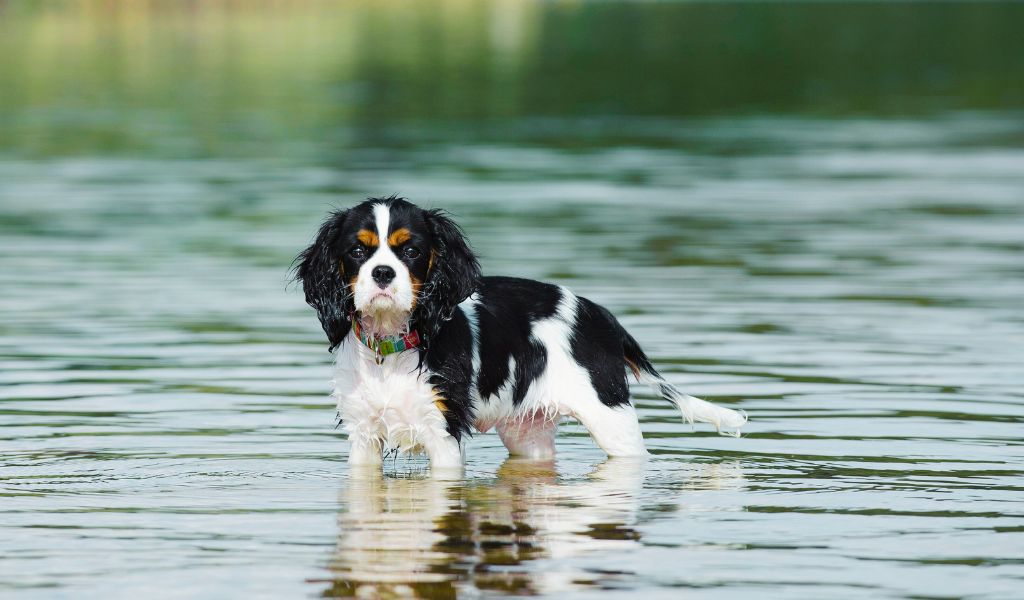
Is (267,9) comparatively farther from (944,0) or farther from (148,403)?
(148,403)

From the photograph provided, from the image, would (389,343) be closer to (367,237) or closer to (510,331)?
(367,237)

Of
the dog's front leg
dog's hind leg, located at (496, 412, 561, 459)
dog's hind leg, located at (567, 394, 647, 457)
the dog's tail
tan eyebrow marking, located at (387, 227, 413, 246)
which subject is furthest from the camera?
the dog's tail

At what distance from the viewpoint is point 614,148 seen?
31.3m

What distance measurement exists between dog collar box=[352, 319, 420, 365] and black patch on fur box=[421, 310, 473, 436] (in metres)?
0.09

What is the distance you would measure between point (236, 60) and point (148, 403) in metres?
44.0

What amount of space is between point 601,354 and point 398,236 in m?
1.43

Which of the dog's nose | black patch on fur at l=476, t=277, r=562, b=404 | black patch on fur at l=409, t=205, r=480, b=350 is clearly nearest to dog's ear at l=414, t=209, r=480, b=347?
black patch on fur at l=409, t=205, r=480, b=350

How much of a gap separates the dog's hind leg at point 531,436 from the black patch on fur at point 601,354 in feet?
1.04

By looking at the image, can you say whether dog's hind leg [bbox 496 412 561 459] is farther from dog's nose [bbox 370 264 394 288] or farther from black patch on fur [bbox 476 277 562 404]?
dog's nose [bbox 370 264 394 288]

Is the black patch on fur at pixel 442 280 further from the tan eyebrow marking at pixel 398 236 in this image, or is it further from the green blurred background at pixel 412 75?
the green blurred background at pixel 412 75

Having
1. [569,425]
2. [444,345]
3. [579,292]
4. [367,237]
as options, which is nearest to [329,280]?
[367,237]

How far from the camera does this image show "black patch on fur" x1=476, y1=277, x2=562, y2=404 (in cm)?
918

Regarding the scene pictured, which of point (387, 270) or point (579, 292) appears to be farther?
point (579, 292)

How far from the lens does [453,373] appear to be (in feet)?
29.3
